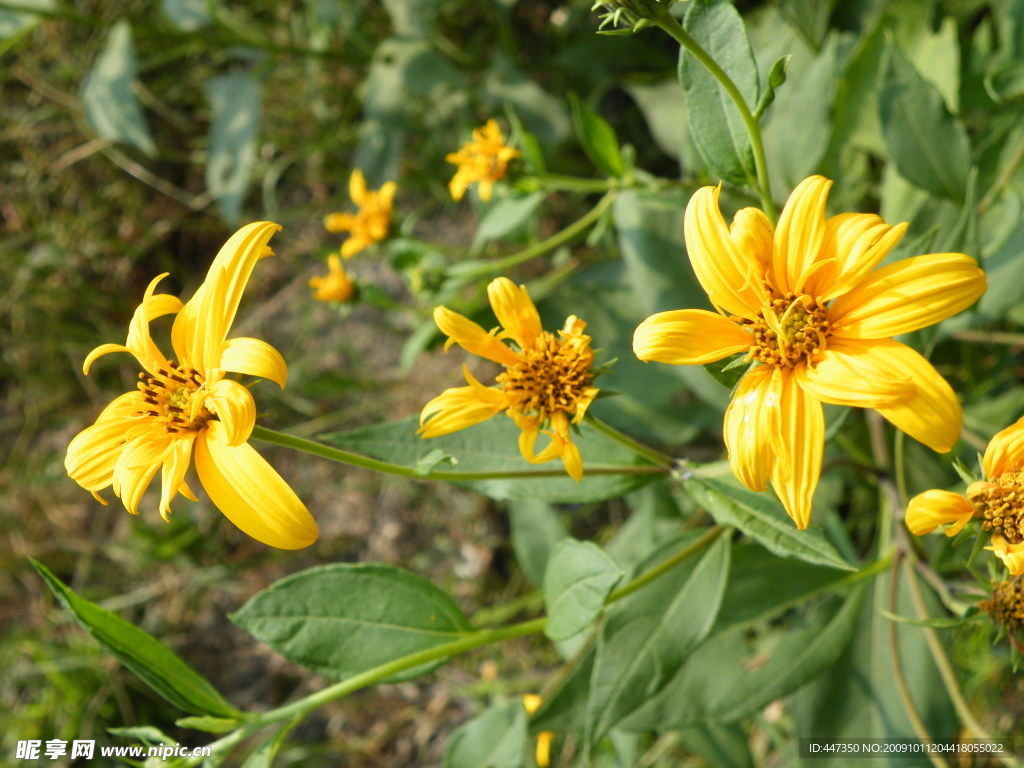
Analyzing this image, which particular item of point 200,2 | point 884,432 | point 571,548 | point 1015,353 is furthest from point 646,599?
point 200,2

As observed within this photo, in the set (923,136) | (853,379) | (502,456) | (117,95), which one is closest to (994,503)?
(853,379)

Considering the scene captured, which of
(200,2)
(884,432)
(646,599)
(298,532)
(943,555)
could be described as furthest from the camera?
(200,2)

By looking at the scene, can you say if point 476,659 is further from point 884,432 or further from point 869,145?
point 869,145

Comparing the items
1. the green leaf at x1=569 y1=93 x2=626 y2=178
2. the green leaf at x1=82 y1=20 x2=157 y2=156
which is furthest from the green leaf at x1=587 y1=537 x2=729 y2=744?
the green leaf at x1=82 y1=20 x2=157 y2=156

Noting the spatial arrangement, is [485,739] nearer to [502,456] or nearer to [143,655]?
[502,456]

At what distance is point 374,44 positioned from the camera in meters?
3.59

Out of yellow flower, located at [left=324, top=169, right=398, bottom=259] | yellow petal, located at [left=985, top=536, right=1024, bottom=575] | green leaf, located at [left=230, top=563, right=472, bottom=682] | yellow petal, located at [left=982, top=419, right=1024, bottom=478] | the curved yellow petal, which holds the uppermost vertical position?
yellow flower, located at [left=324, top=169, right=398, bottom=259]

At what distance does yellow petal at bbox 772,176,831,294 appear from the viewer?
4.30 ft

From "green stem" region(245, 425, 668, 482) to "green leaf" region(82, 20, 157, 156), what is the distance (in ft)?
7.24

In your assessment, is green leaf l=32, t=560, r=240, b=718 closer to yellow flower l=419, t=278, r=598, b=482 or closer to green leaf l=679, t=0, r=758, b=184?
yellow flower l=419, t=278, r=598, b=482

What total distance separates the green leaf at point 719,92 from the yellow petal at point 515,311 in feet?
1.52

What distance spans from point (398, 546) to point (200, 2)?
249 cm

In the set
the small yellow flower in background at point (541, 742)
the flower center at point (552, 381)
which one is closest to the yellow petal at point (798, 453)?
the flower center at point (552, 381)

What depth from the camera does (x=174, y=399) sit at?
160 cm
